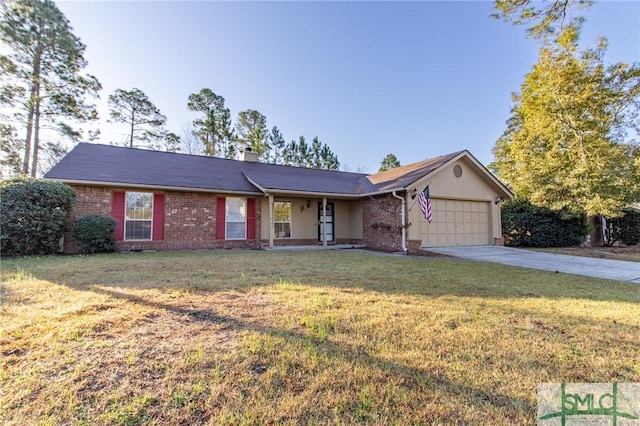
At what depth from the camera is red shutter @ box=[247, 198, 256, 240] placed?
12.7 m

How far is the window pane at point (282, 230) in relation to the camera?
44.2ft

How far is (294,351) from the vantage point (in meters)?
2.61

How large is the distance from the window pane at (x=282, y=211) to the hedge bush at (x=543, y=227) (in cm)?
1121

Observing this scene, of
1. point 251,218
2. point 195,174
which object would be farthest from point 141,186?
point 251,218

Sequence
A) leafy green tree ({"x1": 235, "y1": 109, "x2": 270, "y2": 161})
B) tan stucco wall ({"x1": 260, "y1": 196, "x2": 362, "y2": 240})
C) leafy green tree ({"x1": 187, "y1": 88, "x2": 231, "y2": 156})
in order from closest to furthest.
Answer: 1. tan stucco wall ({"x1": 260, "y1": 196, "x2": 362, "y2": 240})
2. leafy green tree ({"x1": 187, "y1": 88, "x2": 231, "y2": 156})
3. leafy green tree ({"x1": 235, "y1": 109, "x2": 270, "y2": 161})

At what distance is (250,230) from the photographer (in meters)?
12.7

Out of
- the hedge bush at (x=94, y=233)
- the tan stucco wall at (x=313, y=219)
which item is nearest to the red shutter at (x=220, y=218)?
the tan stucco wall at (x=313, y=219)

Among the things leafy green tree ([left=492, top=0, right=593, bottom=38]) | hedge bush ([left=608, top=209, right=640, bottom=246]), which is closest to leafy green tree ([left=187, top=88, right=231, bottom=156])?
leafy green tree ([left=492, top=0, right=593, bottom=38])

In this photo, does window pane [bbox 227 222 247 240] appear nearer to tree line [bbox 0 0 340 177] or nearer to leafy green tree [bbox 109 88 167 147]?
tree line [bbox 0 0 340 177]

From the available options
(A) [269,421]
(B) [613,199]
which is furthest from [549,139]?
(A) [269,421]

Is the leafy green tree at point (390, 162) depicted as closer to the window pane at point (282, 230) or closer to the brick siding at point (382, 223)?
the brick siding at point (382, 223)

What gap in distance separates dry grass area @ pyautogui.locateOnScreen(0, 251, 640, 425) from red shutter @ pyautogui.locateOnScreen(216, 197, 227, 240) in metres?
7.03

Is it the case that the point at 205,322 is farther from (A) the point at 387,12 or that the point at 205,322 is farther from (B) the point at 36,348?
(A) the point at 387,12
